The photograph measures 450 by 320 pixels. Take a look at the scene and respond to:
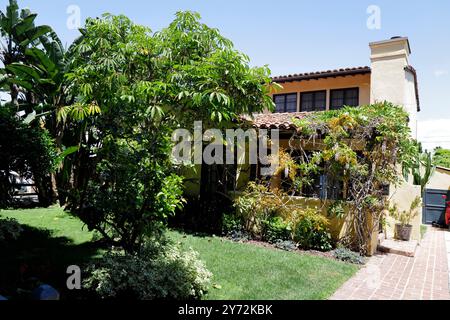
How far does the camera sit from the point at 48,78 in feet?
45.3

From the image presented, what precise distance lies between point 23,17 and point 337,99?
15.9 metres

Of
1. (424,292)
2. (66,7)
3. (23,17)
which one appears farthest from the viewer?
(23,17)

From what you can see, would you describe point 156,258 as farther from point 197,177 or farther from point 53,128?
point 53,128

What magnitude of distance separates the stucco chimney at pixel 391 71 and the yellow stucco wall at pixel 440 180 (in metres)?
9.60

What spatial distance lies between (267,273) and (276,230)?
341 cm

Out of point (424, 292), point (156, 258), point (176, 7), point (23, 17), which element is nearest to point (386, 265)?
point (424, 292)

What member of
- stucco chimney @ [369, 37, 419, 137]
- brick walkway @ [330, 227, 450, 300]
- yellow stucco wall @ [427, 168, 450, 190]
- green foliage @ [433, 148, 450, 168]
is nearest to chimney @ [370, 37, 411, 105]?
stucco chimney @ [369, 37, 419, 137]

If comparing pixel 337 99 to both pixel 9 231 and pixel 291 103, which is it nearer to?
pixel 291 103

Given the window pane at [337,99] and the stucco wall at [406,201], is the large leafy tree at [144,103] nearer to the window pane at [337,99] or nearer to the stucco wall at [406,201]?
the stucco wall at [406,201]

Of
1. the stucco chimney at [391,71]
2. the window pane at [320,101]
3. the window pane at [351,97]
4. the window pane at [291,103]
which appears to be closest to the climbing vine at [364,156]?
the stucco chimney at [391,71]

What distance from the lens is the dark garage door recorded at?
1916 cm

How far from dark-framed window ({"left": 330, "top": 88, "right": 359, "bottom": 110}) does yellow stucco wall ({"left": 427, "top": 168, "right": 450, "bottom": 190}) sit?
9.50 metres

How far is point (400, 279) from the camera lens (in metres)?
7.79

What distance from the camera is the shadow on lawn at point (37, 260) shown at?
5.79 meters
